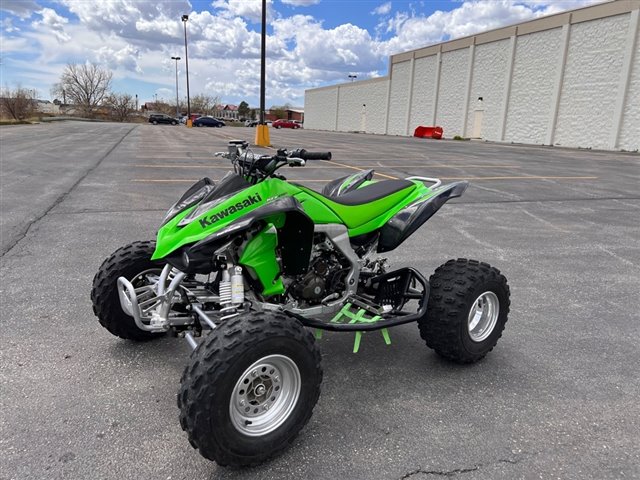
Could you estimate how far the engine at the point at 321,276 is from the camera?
3084mm

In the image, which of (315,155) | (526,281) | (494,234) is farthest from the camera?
(494,234)

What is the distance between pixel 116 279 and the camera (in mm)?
3373

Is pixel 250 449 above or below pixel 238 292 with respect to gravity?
below

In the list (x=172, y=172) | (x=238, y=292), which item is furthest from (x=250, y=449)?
(x=172, y=172)

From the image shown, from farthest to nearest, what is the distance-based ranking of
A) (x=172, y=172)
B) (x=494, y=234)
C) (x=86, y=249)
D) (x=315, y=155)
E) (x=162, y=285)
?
(x=172, y=172)
(x=494, y=234)
(x=86, y=249)
(x=162, y=285)
(x=315, y=155)

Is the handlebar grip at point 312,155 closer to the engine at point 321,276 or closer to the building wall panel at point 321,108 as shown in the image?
the engine at point 321,276

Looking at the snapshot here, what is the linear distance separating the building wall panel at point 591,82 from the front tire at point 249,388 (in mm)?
32771

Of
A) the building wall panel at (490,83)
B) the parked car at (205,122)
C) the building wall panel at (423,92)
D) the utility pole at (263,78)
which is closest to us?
the utility pole at (263,78)

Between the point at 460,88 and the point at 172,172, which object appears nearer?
the point at 172,172

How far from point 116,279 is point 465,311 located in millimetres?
2335

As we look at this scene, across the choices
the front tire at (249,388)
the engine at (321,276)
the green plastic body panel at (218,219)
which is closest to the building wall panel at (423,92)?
the engine at (321,276)

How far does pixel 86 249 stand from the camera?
19.3 feet

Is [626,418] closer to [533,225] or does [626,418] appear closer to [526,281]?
[526,281]

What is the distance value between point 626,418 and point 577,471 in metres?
0.70
